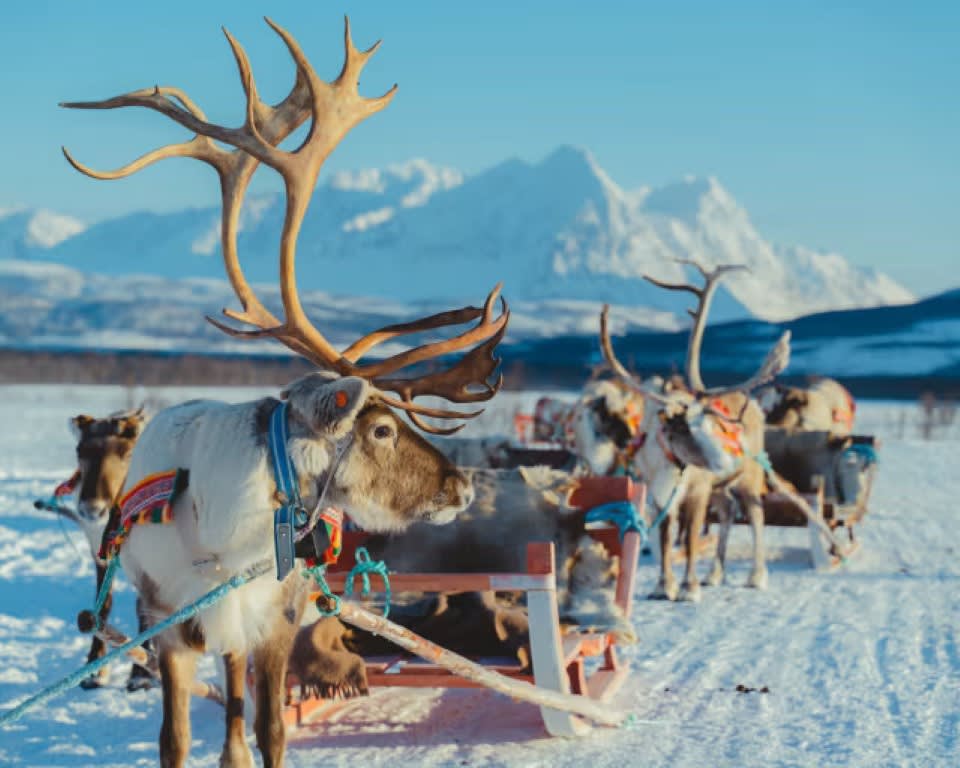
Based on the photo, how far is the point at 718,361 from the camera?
127438mm

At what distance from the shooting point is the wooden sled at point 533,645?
5.47 metres

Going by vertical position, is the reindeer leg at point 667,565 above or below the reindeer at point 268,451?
below

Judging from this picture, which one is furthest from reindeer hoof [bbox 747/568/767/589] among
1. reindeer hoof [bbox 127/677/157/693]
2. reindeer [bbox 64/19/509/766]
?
reindeer [bbox 64/19/509/766]

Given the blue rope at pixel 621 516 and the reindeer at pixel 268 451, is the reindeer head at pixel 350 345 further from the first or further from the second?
the blue rope at pixel 621 516

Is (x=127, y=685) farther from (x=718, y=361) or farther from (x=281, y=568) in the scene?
(x=718, y=361)

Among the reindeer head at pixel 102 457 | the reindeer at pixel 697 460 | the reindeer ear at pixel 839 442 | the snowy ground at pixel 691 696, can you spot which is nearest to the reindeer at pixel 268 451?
the snowy ground at pixel 691 696

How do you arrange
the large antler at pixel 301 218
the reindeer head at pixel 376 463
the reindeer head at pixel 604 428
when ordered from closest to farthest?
the reindeer head at pixel 376 463 < the large antler at pixel 301 218 < the reindeer head at pixel 604 428

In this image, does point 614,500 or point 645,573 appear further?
point 645,573

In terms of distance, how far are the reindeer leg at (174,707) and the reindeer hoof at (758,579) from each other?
6463 mm

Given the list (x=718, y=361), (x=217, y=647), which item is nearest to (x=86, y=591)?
(x=217, y=647)

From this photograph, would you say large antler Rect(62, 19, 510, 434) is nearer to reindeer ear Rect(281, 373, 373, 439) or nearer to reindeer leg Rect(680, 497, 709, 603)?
reindeer ear Rect(281, 373, 373, 439)

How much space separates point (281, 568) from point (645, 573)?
7226 millimetres

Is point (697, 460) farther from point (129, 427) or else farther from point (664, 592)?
point (129, 427)

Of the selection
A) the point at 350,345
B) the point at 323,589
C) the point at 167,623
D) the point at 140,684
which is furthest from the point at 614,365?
the point at 167,623
